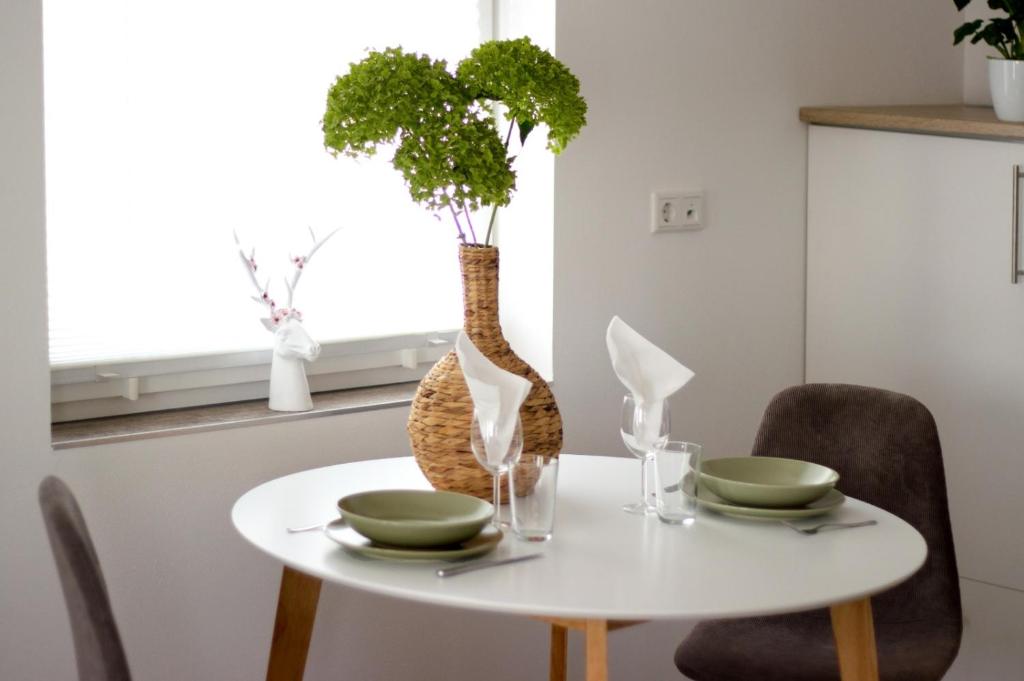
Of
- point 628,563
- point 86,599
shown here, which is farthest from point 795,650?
point 86,599

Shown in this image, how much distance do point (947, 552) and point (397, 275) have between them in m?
1.12

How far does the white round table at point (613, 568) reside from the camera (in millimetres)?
1554

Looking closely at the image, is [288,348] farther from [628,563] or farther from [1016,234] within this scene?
[1016,234]

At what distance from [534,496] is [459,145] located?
495mm

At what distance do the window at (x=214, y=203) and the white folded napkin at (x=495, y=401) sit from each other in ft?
2.42

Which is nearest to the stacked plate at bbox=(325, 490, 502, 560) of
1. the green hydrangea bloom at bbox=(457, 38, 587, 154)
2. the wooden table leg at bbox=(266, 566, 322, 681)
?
the wooden table leg at bbox=(266, 566, 322, 681)

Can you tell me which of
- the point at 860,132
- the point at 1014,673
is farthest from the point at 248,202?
the point at 1014,673

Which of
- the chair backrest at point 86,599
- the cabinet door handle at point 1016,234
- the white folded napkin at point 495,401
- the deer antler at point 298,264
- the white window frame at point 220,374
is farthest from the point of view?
the cabinet door handle at point 1016,234

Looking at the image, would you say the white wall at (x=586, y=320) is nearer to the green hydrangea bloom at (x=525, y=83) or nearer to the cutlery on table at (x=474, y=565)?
the green hydrangea bloom at (x=525, y=83)

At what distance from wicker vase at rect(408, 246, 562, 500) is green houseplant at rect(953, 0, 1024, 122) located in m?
1.31

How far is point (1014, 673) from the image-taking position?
110 inches

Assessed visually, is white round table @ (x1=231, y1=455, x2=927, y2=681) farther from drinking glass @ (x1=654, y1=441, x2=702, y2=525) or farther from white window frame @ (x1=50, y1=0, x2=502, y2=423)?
white window frame @ (x1=50, y1=0, x2=502, y2=423)

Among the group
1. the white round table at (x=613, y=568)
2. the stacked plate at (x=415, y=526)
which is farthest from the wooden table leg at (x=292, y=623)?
the stacked plate at (x=415, y=526)

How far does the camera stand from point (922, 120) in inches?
108
